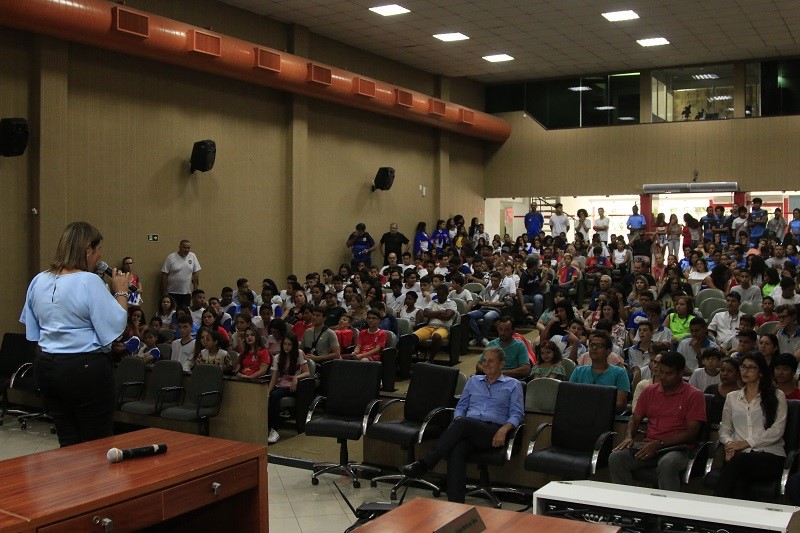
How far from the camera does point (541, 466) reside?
20.2 feet

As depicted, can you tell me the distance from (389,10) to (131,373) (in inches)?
317

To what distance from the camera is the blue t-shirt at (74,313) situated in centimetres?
383

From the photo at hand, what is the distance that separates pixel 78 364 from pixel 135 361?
529 cm

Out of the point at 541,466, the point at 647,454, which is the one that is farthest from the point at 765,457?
the point at 541,466

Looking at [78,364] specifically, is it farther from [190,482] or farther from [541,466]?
[541,466]

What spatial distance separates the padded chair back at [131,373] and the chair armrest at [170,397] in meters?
0.50

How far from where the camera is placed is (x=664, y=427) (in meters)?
6.11

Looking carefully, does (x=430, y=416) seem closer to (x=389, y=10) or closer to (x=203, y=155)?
(x=203, y=155)

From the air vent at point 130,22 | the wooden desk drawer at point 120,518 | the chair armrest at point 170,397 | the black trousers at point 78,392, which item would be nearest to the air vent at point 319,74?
the air vent at point 130,22

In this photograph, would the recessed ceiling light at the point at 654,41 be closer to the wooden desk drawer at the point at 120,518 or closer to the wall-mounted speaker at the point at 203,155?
the wall-mounted speaker at the point at 203,155

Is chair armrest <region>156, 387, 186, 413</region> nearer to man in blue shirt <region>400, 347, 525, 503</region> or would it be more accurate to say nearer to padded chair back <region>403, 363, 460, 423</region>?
padded chair back <region>403, 363, 460, 423</region>

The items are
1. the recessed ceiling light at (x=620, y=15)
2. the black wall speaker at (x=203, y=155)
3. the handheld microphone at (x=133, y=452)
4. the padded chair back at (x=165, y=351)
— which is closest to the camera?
the handheld microphone at (x=133, y=452)

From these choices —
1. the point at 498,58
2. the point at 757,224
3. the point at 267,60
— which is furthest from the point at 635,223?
the point at 267,60

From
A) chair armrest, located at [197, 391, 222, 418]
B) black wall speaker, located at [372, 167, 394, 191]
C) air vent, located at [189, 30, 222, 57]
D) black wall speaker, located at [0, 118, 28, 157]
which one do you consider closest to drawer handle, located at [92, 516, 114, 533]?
chair armrest, located at [197, 391, 222, 418]
